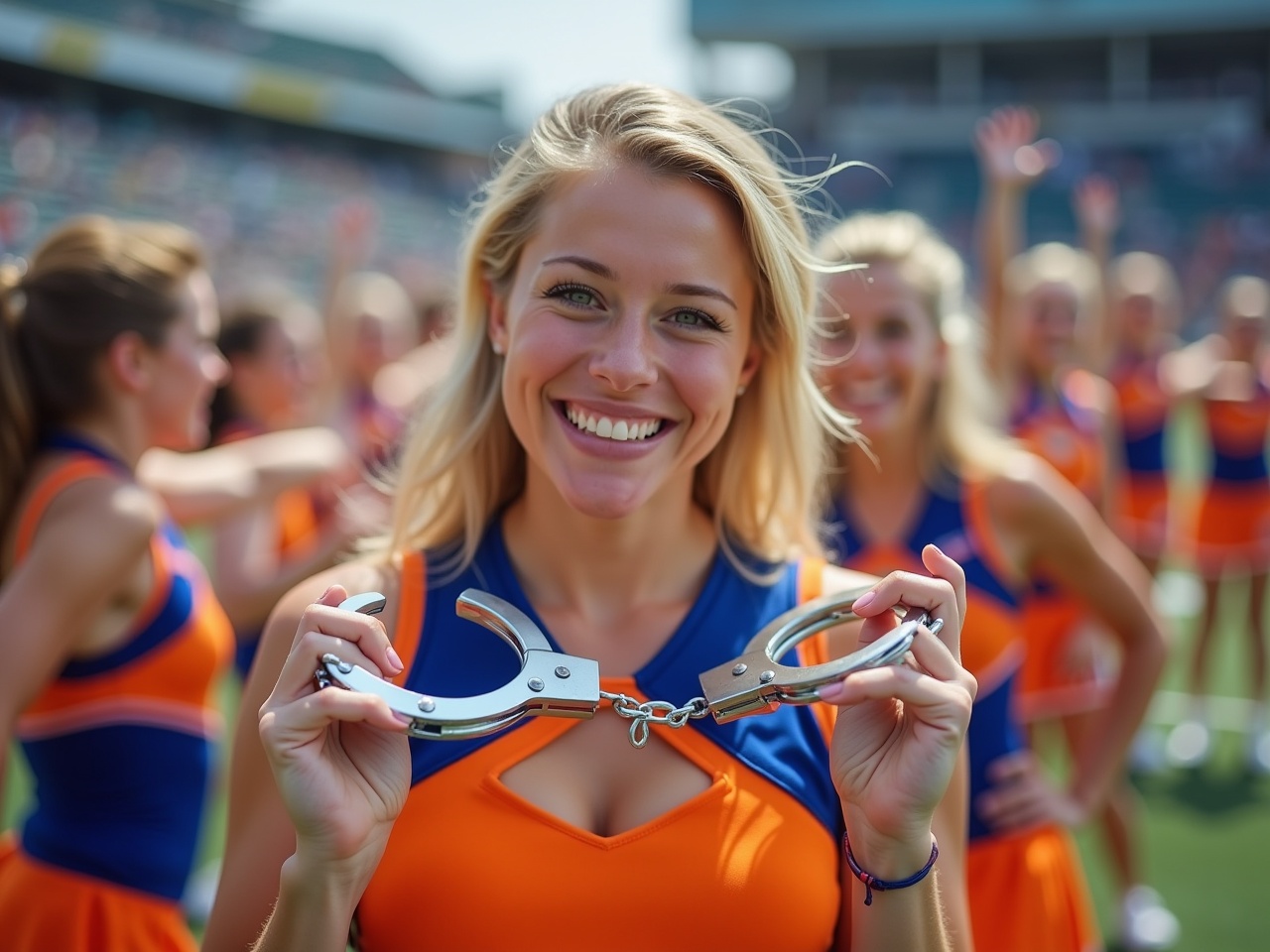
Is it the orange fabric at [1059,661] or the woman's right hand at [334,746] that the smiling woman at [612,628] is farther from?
the orange fabric at [1059,661]

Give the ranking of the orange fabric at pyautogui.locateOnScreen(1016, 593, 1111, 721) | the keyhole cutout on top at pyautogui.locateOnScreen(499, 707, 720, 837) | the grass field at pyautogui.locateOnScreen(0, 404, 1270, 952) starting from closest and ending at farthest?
1. the keyhole cutout on top at pyautogui.locateOnScreen(499, 707, 720, 837)
2. the grass field at pyautogui.locateOnScreen(0, 404, 1270, 952)
3. the orange fabric at pyautogui.locateOnScreen(1016, 593, 1111, 721)

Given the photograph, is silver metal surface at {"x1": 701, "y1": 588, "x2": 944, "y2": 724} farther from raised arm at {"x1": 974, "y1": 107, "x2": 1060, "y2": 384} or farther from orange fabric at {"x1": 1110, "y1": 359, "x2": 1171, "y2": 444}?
orange fabric at {"x1": 1110, "y1": 359, "x2": 1171, "y2": 444}

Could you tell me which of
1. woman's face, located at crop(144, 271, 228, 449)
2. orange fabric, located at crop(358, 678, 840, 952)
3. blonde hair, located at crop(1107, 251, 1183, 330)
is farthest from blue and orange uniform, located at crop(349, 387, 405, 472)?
blonde hair, located at crop(1107, 251, 1183, 330)

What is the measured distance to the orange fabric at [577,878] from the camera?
1.48 metres

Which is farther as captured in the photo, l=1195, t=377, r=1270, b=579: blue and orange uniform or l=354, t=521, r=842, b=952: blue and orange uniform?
l=1195, t=377, r=1270, b=579: blue and orange uniform

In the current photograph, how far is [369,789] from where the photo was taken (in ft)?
4.50

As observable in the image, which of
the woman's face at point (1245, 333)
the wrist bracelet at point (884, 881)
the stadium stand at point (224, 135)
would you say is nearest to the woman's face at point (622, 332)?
the wrist bracelet at point (884, 881)

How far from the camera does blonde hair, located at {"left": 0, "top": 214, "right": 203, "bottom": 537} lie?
2502mm

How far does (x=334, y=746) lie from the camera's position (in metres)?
1.36

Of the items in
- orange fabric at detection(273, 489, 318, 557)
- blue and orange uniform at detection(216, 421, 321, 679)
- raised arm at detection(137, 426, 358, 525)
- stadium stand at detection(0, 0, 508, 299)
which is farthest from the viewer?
stadium stand at detection(0, 0, 508, 299)

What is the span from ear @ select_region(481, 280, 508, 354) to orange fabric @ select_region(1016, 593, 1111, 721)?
3.35 metres

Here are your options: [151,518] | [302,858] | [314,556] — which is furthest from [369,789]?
[314,556]

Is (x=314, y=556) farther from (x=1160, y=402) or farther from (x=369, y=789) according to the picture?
(x=1160, y=402)

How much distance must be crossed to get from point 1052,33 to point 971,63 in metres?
2.75
